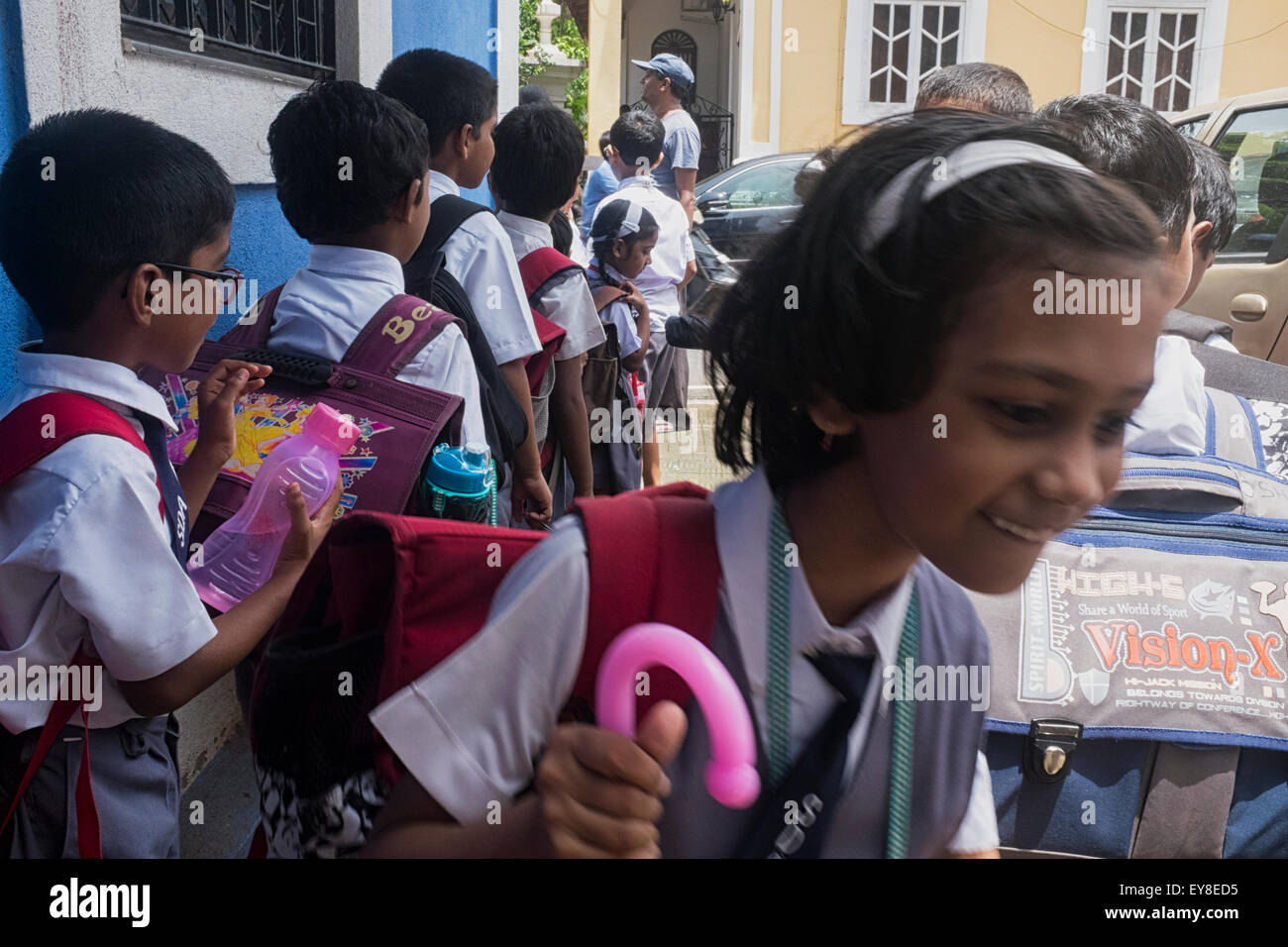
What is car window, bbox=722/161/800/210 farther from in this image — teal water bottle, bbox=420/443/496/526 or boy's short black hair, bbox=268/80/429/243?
teal water bottle, bbox=420/443/496/526

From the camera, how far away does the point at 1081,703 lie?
166 centimetres

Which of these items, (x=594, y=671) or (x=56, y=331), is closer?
(x=594, y=671)

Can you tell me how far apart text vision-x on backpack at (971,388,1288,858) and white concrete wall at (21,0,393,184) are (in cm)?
192

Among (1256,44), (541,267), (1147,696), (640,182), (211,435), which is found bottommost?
(1147,696)

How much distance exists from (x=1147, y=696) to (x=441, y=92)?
7.16 feet

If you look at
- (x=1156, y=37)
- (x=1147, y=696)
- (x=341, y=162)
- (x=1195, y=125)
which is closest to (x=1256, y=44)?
(x=1156, y=37)

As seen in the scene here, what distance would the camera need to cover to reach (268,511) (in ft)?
5.98

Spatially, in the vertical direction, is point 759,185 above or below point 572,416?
above

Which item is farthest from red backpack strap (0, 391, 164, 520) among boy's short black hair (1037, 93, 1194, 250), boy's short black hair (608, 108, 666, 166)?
boy's short black hair (608, 108, 666, 166)

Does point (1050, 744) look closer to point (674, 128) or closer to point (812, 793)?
point (812, 793)

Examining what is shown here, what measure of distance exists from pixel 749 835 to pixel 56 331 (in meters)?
1.16

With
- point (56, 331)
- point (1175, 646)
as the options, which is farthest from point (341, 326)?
point (1175, 646)
